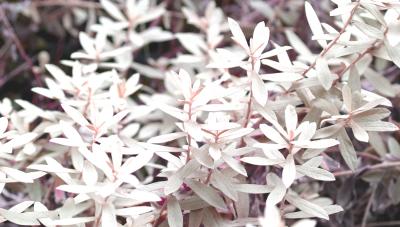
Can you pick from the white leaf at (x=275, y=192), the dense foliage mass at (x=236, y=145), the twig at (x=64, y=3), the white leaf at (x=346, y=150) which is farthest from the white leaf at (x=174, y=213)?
the twig at (x=64, y=3)

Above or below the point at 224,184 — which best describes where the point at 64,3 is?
above

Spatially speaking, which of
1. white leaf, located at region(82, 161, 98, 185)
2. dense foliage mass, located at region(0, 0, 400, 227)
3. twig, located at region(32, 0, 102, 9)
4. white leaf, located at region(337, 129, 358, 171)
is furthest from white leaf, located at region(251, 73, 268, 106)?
twig, located at region(32, 0, 102, 9)

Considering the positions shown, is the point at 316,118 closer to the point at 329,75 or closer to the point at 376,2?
the point at 329,75

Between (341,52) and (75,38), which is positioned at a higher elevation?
(75,38)

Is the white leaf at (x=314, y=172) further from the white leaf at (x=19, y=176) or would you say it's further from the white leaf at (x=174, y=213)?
the white leaf at (x=19, y=176)

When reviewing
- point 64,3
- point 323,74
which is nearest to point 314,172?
point 323,74

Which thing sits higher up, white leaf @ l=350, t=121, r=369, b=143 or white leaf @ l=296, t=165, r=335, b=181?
white leaf @ l=350, t=121, r=369, b=143

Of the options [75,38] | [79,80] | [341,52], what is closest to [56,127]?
[79,80]

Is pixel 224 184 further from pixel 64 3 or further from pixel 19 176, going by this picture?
pixel 64 3

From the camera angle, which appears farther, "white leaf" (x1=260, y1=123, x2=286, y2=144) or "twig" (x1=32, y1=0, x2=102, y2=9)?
"twig" (x1=32, y1=0, x2=102, y2=9)

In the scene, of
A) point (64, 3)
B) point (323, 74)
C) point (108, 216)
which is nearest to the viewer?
point (108, 216)

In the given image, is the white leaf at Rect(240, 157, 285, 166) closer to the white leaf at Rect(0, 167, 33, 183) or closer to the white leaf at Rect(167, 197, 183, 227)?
the white leaf at Rect(167, 197, 183, 227)
